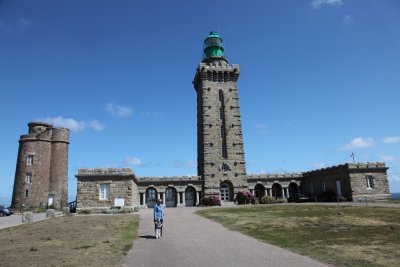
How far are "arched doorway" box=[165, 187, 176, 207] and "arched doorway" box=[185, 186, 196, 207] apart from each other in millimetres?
1799

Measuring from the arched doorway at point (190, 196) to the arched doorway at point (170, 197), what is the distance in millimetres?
1799

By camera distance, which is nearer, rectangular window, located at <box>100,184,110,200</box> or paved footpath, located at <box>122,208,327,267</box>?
paved footpath, located at <box>122,208,327,267</box>

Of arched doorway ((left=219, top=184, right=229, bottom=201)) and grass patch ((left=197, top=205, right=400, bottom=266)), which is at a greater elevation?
arched doorway ((left=219, top=184, right=229, bottom=201))

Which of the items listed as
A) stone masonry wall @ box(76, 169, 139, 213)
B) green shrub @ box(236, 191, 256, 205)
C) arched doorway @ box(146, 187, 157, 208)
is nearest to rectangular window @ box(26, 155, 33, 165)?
arched doorway @ box(146, 187, 157, 208)

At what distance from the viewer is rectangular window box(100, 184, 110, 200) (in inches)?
1243

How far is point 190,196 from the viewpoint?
48312mm

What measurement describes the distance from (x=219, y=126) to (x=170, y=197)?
12.5 m

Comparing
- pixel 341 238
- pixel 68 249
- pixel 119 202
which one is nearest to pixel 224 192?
pixel 119 202

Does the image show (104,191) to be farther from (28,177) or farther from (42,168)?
(28,177)

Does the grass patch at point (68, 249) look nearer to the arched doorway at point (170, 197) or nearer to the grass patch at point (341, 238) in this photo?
the grass patch at point (341, 238)

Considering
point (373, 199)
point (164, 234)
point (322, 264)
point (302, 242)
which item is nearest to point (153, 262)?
point (322, 264)

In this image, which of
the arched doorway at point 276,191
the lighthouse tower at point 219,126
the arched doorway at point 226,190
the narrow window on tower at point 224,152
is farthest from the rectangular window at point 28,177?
the arched doorway at point 276,191

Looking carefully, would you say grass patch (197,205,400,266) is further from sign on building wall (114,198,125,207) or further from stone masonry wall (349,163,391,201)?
stone masonry wall (349,163,391,201)

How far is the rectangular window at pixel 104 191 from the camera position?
3158 centimetres
